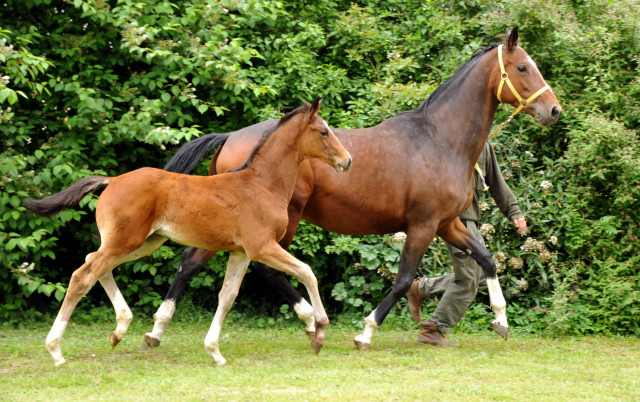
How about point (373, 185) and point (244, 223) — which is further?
point (373, 185)

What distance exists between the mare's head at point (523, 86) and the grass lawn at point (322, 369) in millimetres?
2178

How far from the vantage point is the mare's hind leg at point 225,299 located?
6.19 meters

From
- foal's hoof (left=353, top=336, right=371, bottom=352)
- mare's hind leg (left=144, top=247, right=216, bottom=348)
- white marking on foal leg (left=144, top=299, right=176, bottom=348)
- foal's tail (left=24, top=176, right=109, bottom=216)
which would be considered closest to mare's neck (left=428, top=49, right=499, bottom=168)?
foal's hoof (left=353, top=336, right=371, bottom=352)

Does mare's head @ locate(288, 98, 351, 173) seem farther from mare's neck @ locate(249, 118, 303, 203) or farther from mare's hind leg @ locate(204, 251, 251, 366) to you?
mare's hind leg @ locate(204, 251, 251, 366)

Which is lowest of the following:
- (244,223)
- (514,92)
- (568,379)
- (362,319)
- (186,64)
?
(362,319)

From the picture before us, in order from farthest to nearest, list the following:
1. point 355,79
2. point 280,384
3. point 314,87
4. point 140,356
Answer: point 355,79, point 314,87, point 140,356, point 280,384

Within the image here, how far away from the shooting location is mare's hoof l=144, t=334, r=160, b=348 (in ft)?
22.6

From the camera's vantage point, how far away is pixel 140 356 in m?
6.57

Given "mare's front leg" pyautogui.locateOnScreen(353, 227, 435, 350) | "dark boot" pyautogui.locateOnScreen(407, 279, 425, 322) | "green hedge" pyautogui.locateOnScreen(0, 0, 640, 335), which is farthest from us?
"green hedge" pyautogui.locateOnScreen(0, 0, 640, 335)

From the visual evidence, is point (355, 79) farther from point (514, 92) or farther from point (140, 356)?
point (140, 356)

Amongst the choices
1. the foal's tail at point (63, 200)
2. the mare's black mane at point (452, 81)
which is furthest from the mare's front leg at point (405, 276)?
the foal's tail at point (63, 200)

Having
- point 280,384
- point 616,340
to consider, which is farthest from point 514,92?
point 280,384

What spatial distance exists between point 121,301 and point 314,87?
3.91 meters

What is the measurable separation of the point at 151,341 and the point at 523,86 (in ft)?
13.2
